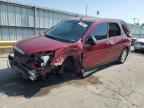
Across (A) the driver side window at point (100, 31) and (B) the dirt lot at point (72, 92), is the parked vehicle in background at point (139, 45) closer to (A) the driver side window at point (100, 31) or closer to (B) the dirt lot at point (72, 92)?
(B) the dirt lot at point (72, 92)

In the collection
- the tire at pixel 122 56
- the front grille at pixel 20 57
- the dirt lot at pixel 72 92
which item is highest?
the front grille at pixel 20 57

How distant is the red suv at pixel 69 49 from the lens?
426 centimetres

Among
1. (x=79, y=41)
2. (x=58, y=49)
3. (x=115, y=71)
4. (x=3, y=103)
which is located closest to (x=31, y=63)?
(x=58, y=49)

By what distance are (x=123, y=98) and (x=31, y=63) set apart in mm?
2423

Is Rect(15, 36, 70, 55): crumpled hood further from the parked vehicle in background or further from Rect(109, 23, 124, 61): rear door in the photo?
the parked vehicle in background

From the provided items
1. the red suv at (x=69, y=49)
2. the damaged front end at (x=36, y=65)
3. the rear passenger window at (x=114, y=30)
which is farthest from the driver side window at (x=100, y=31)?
the damaged front end at (x=36, y=65)

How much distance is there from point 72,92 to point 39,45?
1.45m

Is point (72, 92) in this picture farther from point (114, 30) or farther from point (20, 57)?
point (114, 30)

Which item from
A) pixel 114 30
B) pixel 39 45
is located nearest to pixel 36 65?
pixel 39 45

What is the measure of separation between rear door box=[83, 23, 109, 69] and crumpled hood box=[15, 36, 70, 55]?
2.81 feet

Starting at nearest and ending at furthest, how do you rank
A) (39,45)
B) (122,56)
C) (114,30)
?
(39,45)
(114,30)
(122,56)

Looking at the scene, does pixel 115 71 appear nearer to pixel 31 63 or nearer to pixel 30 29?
pixel 31 63

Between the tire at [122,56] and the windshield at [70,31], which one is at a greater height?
the windshield at [70,31]

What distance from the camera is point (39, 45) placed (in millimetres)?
4473
